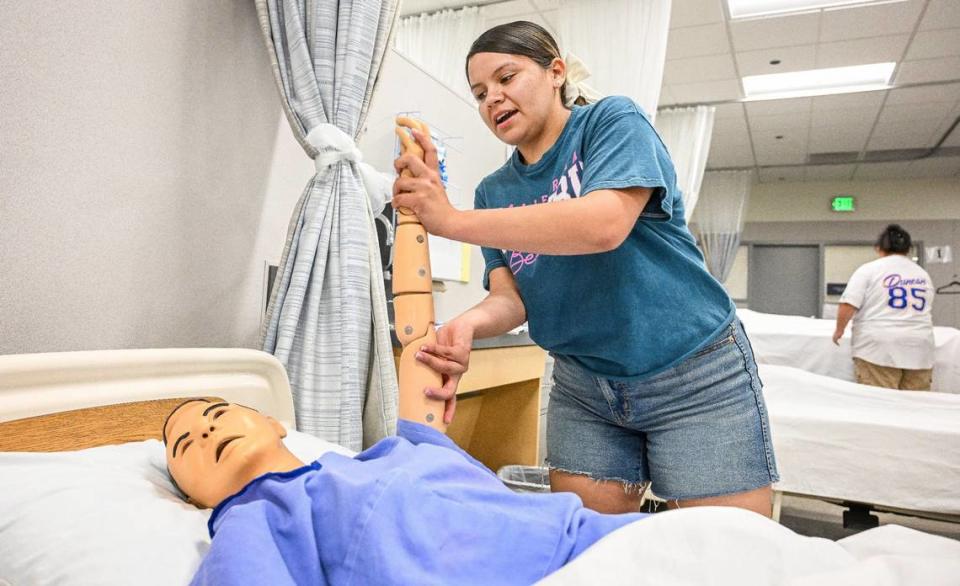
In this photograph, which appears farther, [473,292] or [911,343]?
[911,343]

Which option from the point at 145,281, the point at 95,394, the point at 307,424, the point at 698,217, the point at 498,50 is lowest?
the point at 307,424

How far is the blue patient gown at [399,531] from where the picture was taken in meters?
0.68

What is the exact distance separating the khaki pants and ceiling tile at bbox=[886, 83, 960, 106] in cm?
252

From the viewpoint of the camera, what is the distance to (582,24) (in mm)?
3641

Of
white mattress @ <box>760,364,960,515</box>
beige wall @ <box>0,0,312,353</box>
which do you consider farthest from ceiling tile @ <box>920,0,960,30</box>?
beige wall @ <box>0,0,312,353</box>

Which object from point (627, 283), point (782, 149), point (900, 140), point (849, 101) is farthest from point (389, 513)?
Result: point (900, 140)

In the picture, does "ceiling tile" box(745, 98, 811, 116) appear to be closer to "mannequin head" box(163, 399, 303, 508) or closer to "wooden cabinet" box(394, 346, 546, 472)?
"wooden cabinet" box(394, 346, 546, 472)

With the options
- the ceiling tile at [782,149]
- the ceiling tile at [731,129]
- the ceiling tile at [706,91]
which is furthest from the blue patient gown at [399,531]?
the ceiling tile at [782,149]

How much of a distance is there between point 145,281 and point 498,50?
92 centimetres

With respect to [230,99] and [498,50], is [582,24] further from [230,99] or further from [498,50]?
[498,50]

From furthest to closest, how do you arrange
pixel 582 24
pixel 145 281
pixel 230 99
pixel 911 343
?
pixel 911 343
pixel 582 24
pixel 230 99
pixel 145 281

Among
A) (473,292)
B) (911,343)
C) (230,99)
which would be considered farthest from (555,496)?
(911,343)

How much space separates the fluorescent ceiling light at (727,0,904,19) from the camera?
3916 millimetres

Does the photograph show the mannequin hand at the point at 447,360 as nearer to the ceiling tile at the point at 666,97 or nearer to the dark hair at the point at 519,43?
the dark hair at the point at 519,43
